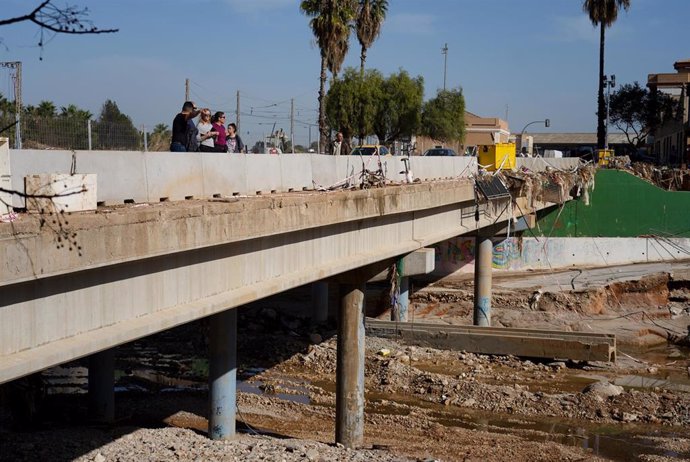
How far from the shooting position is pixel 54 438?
15.3 metres

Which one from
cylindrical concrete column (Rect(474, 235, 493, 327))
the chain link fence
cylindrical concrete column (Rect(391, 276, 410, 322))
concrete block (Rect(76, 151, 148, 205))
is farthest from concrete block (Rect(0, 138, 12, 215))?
cylindrical concrete column (Rect(474, 235, 493, 327))

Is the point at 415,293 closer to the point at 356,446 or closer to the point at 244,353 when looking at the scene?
the point at 244,353

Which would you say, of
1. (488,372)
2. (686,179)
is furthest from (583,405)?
(686,179)

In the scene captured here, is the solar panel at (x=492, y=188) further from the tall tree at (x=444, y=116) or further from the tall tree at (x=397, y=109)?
the tall tree at (x=444, y=116)

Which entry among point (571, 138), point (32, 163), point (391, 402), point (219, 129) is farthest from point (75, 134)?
point (571, 138)

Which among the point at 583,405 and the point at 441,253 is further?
the point at 441,253

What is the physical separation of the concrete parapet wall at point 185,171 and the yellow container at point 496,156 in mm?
11996

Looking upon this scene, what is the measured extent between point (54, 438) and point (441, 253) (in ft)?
A: 81.1

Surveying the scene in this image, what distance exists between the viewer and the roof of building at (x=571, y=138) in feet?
452

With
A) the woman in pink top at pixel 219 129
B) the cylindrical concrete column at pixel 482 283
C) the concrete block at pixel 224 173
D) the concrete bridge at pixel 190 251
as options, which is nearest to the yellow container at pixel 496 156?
the cylindrical concrete column at pixel 482 283

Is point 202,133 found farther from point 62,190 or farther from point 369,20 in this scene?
point 369,20

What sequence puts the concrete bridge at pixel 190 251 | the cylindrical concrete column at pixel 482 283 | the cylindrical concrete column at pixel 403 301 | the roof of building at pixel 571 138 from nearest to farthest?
the concrete bridge at pixel 190 251 < the cylindrical concrete column at pixel 403 301 < the cylindrical concrete column at pixel 482 283 < the roof of building at pixel 571 138

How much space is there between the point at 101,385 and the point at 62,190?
9.80m

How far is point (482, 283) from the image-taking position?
31609mm
